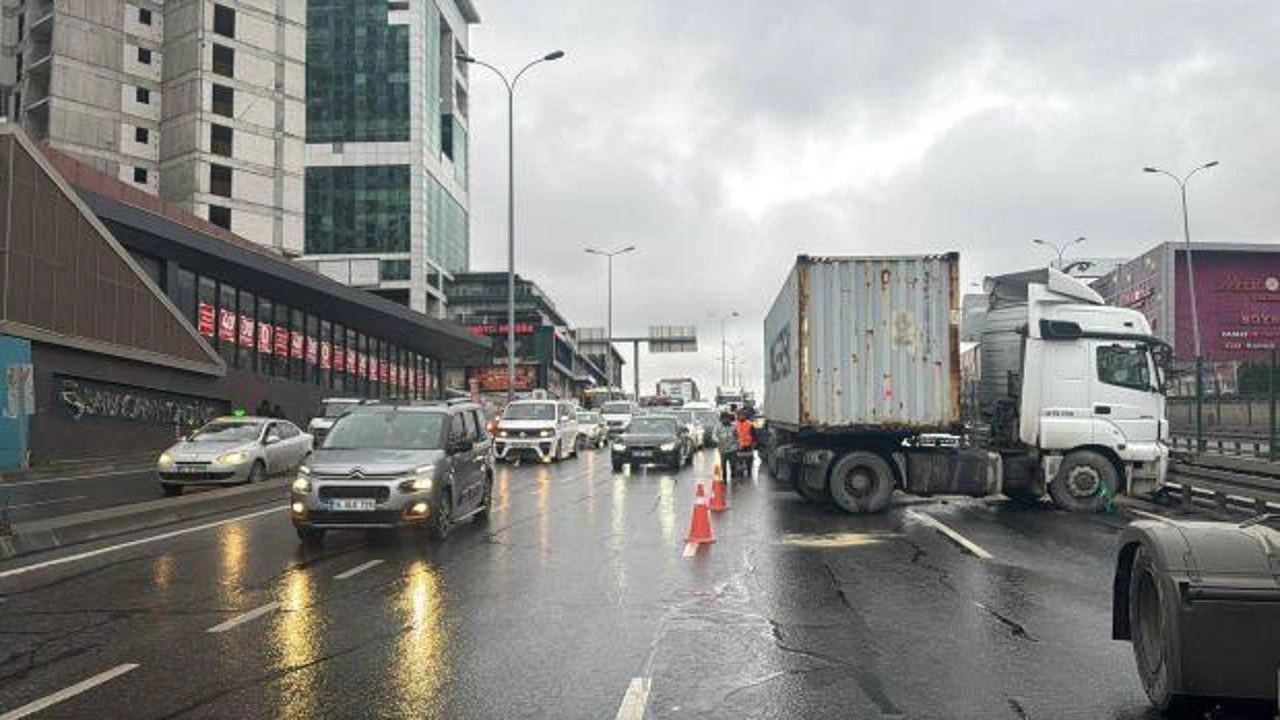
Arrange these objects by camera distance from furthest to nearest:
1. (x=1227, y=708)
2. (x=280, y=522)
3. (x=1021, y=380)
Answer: (x=1021, y=380), (x=280, y=522), (x=1227, y=708)

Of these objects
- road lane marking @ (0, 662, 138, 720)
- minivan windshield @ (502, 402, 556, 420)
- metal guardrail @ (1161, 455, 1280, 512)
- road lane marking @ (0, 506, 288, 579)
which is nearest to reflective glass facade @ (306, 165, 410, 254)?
minivan windshield @ (502, 402, 556, 420)

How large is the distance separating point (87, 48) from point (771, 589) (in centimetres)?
6878

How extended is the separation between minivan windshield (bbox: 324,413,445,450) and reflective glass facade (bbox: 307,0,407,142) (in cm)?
8340

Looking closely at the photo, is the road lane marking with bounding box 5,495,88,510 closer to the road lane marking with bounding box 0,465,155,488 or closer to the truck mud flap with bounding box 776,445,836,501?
the road lane marking with bounding box 0,465,155,488

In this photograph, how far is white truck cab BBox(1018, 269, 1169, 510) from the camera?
1495 cm

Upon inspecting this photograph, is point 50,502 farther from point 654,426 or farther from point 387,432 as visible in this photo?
point 654,426

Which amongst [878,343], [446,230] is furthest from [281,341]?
[446,230]

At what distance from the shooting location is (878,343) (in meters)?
14.6

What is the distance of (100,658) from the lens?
6461 millimetres

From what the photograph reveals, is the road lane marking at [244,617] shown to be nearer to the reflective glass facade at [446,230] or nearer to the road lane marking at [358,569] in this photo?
the road lane marking at [358,569]

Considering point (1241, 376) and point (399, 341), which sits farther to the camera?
point (399, 341)

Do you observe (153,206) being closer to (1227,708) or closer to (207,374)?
(207,374)

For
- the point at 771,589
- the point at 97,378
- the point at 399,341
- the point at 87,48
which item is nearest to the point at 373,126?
the point at 87,48

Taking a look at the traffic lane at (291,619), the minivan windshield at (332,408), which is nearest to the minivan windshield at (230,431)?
the traffic lane at (291,619)
